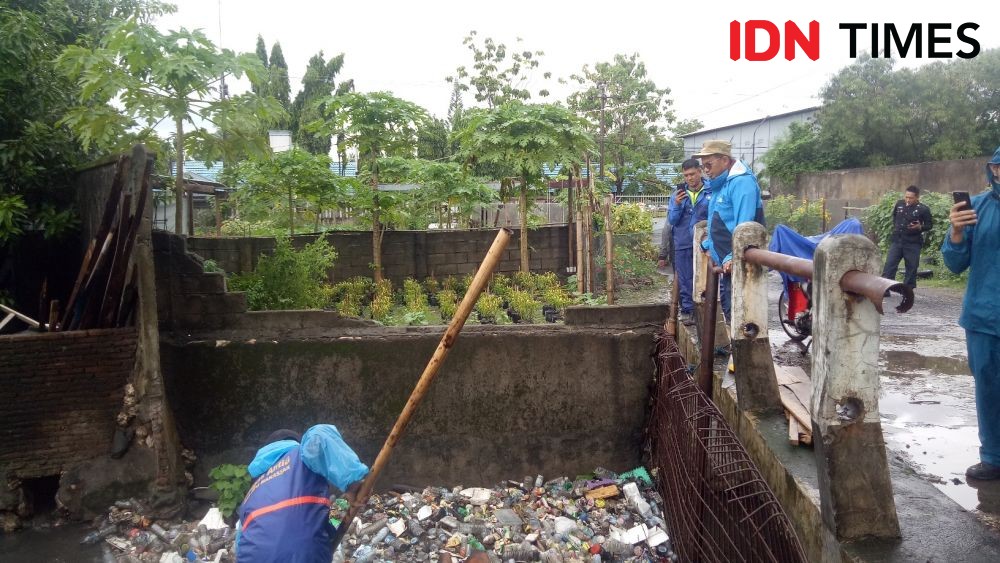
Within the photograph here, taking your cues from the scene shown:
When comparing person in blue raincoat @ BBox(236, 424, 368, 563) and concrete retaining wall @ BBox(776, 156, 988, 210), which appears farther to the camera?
concrete retaining wall @ BBox(776, 156, 988, 210)

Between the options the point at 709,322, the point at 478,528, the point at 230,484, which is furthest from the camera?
the point at 230,484

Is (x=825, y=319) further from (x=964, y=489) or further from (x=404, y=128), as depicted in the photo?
(x=404, y=128)

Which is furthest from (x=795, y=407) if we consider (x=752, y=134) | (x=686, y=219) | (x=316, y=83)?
(x=752, y=134)

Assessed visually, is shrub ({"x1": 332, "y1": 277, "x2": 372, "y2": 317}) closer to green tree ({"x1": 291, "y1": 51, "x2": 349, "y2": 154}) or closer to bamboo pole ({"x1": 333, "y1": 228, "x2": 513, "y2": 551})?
bamboo pole ({"x1": 333, "y1": 228, "x2": 513, "y2": 551})

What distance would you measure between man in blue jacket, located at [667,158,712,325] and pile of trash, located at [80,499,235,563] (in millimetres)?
4381

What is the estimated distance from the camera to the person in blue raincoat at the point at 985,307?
10.3 ft

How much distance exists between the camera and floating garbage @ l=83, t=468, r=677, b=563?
466 centimetres

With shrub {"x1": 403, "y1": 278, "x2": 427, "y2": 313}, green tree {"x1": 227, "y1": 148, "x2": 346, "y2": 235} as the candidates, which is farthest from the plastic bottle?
green tree {"x1": 227, "y1": 148, "x2": 346, "y2": 235}

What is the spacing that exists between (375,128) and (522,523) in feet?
20.8

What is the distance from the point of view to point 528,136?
9.13 m

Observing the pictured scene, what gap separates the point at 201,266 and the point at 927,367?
21.0ft

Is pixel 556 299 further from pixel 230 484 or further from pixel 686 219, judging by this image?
pixel 230 484

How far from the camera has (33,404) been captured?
5.04m

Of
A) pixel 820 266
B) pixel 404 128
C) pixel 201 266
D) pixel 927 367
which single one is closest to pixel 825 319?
pixel 820 266
